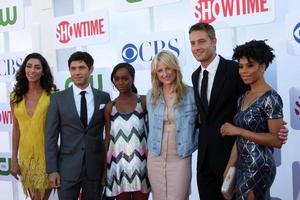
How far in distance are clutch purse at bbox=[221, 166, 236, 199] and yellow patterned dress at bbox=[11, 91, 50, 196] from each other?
4.60 feet

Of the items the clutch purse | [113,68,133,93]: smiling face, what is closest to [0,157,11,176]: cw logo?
A: [113,68,133,93]: smiling face

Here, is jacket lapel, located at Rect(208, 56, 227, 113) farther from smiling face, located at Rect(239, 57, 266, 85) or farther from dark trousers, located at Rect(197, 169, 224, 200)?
dark trousers, located at Rect(197, 169, 224, 200)

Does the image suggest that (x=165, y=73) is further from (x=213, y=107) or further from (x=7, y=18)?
(x=7, y=18)

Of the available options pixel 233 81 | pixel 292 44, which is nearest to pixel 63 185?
pixel 233 81

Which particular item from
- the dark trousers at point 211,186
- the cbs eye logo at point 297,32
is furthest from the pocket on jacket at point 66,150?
the cbs eye logo at point 297,32

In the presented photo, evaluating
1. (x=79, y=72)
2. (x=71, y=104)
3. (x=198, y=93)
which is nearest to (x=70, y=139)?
(x=71, y=104)

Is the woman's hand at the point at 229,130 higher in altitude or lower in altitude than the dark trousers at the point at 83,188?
higher

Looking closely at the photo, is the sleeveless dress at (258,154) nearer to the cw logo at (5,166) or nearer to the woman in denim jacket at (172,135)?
the woman in denim jacket at (172,135)

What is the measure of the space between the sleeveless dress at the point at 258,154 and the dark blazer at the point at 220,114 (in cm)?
22

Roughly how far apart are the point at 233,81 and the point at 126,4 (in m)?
1.51

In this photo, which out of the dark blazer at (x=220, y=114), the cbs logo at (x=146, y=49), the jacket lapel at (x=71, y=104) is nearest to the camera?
the dark blazer at (x=220, y=114)

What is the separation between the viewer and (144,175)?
2553 millimetres

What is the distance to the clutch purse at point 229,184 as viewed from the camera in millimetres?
2074

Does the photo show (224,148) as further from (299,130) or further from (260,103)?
(299,130)
